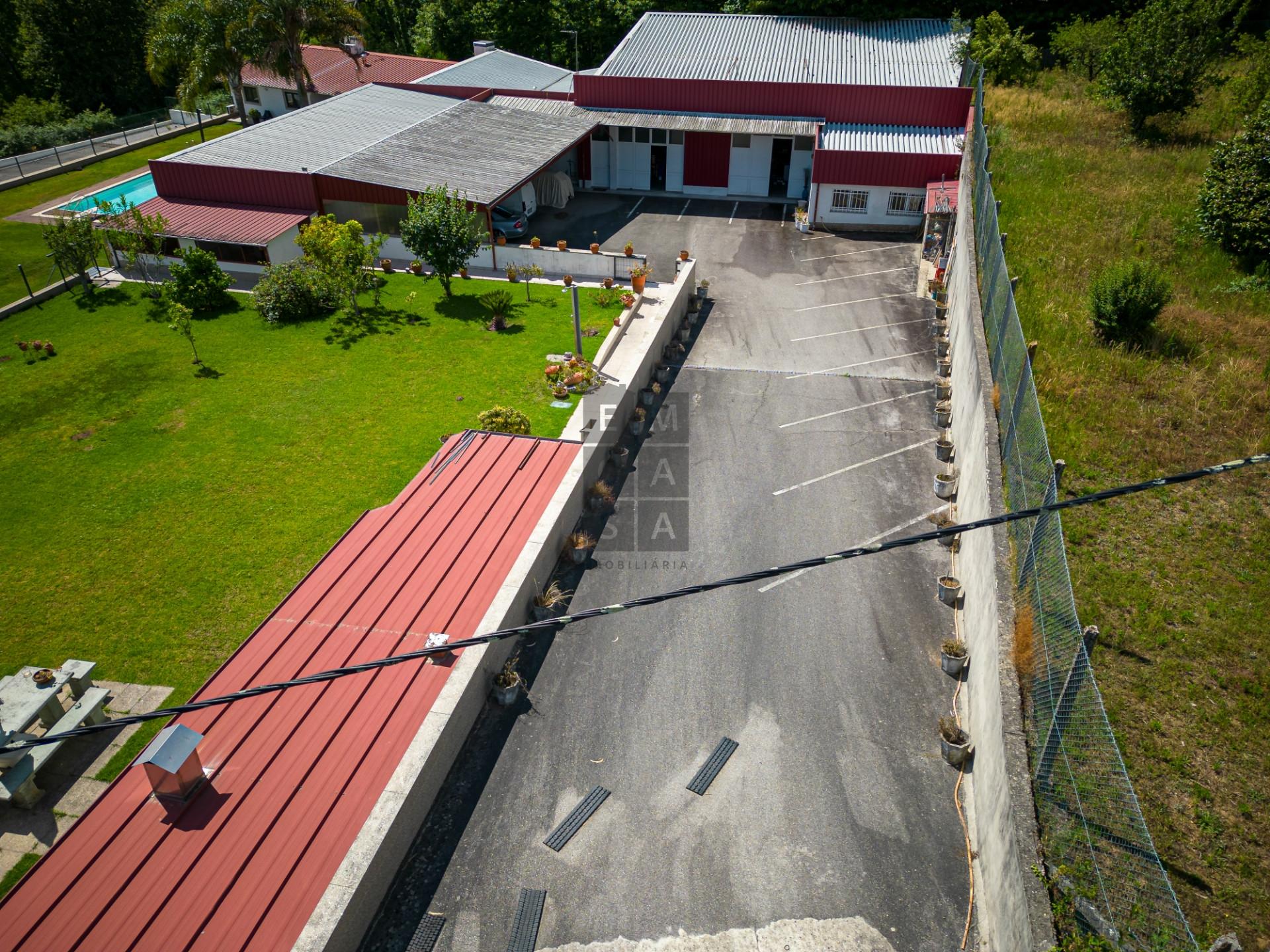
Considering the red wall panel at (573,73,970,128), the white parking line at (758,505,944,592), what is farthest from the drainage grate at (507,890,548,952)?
the red wall panel at (573,73,970,128)

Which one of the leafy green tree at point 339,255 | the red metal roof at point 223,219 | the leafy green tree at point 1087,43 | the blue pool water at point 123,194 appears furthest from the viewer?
the blue pool water at point 123,194

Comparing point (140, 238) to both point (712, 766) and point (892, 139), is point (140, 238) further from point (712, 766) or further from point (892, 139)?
point (892, 139)

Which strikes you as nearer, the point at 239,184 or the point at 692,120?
the point at 239,184

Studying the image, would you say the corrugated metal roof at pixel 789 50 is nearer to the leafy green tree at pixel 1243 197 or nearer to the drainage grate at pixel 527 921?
the leafy green tree at pixel 1243 197

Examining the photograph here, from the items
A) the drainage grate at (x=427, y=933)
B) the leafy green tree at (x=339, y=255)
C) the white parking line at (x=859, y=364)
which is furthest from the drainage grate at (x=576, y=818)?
the leafy green tree at (x=339, y=255)

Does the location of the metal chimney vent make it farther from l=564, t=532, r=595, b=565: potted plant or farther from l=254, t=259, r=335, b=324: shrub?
l=254, t=259, r=335, b=324: shrub

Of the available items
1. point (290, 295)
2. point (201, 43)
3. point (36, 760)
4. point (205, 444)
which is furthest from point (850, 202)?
point (201, 43)

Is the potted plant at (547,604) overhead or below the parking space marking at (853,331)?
below
